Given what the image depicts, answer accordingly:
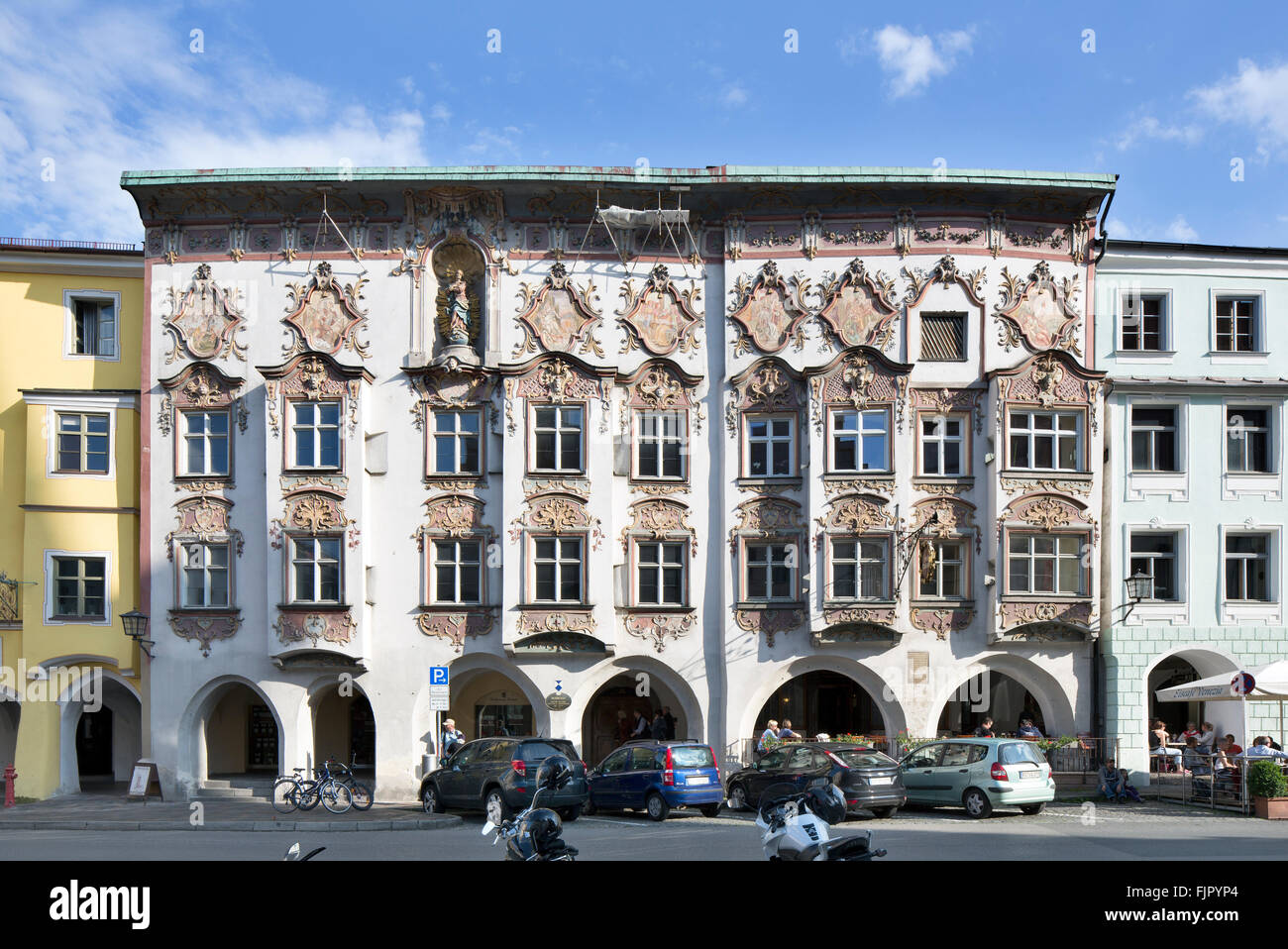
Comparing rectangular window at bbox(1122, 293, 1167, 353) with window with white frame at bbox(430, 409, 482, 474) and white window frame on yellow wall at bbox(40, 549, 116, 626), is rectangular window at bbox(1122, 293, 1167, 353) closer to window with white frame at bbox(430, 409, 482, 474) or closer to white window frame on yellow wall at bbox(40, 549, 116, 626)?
window with white frame at bbox(430, 409, 482, 474)

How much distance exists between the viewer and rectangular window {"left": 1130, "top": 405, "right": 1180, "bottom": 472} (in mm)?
29406

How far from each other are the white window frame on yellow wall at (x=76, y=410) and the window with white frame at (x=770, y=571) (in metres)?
15.5

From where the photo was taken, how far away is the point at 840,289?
97.4 ft

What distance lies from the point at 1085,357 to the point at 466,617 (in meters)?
16.0

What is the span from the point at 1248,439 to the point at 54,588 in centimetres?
2880

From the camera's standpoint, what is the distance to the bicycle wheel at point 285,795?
24.6m

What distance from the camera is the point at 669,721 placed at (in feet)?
103

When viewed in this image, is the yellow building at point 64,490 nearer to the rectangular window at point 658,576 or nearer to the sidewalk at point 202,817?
the sidewalk at point 202,817

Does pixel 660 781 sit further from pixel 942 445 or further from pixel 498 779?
pixel 942 445

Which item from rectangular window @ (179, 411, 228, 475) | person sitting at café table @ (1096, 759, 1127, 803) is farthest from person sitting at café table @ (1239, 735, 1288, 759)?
rectangular window @ (179, 411, 228, 475)

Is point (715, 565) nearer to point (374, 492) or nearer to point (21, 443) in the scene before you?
point (374, 492)
